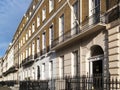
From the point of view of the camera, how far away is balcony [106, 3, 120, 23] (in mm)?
14766

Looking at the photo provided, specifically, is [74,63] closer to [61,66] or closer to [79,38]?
[79,38]

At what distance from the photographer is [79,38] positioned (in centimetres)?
1934

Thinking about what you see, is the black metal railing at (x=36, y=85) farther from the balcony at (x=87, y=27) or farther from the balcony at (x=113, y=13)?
the balcony at (x=113, y=13)

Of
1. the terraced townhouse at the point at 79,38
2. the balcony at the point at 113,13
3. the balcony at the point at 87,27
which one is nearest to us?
the balcony at the point at 113,13

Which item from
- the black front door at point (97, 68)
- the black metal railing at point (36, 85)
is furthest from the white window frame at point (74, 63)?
the black front door at point (97, 68)

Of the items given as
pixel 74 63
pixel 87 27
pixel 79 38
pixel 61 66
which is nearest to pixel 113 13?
pixel 87 27

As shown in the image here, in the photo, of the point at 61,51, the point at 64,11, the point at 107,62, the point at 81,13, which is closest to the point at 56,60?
the point at 61,51

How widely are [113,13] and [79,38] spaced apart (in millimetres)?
4524

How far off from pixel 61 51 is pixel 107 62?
865 centimetres

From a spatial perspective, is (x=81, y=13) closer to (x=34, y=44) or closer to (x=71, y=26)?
(x=71, y=26)

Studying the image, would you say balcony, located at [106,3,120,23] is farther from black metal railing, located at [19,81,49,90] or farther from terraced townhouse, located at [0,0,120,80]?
black metal railing, located at [19,81,49,90]

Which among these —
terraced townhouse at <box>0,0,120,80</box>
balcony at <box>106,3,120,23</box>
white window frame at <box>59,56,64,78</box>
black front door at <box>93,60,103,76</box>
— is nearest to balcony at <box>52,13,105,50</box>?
terraced townhouse at <box>0,0,120,80</box>

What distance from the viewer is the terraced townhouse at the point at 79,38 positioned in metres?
15.2

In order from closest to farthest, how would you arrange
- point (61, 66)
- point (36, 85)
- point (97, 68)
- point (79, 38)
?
point (97, 68) → point (79, 38) → point (36, 85) → point (61, 66)
